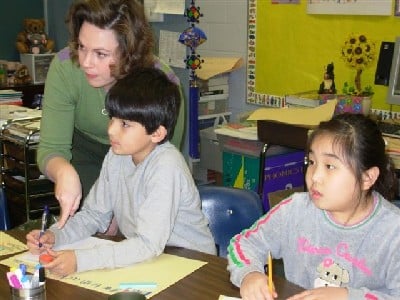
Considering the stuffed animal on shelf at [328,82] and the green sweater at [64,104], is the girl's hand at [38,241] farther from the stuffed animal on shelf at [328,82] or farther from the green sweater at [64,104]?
the stuffed animal on shelf at [328,82]

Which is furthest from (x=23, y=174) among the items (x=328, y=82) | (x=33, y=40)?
(x=33, y=40)

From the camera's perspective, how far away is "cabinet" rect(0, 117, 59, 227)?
10.5ft

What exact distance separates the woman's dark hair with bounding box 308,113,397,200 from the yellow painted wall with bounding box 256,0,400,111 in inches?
77.2

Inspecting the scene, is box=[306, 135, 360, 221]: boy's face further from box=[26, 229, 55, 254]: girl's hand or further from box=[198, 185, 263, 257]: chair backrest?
box=[26, 229, 55, 254]: girl's hand

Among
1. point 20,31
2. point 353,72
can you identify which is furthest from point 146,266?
point 20,31

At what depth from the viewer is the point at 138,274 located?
138 cm

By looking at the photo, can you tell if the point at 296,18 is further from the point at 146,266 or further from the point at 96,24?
the point at 146,266

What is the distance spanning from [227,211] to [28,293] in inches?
28.9

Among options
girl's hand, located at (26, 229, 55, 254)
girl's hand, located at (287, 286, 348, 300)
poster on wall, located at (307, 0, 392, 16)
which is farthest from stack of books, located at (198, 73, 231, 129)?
girl's hand, located at (287, 286, 348, 300)

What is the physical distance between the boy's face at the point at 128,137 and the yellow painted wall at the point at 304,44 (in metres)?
2.05

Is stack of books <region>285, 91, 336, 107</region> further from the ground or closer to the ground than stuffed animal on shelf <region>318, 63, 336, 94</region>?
closer to the ground

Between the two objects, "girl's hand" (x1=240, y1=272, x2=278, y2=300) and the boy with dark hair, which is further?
the boy with dark hair

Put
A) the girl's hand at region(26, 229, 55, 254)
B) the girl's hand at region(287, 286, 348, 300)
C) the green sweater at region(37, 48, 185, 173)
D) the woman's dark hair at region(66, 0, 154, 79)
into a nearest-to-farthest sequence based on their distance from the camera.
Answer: the girl's hand at region(287, 286, 348, 300)
the girl's hand at region(26, 229, 55, 254)
the woman's dark hair at region(66, 0, 154, 79)
the green sweater at region(37, 48, 185, 173)

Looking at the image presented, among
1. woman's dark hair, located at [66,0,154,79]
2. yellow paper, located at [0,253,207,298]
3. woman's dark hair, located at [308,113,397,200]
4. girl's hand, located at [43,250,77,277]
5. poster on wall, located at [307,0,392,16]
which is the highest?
poster on wall, located at [307,0,392,16]
